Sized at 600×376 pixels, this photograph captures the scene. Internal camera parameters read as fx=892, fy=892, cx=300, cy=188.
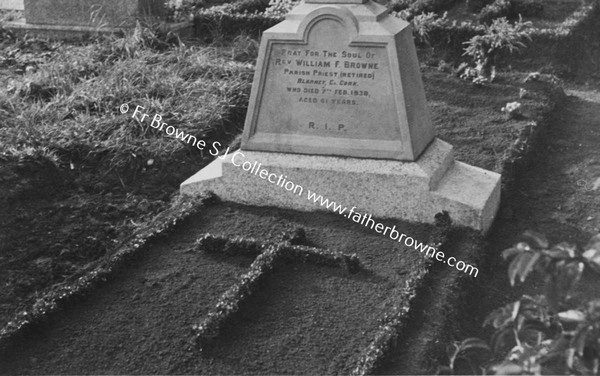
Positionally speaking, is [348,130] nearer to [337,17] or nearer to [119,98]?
[337,17]

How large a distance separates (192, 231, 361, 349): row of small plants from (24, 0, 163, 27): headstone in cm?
508

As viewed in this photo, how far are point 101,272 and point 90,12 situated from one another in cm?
564

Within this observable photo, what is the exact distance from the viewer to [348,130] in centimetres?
590

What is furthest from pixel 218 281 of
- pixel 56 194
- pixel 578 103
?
pixel 578 103

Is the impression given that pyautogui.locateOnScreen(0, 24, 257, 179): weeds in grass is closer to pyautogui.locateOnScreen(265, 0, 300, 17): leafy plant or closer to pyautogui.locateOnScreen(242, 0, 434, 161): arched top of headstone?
pyautogui.locateOnScreen(265, 0, 300, 17): leafy plant

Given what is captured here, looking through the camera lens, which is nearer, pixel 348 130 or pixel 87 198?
pixel 348 130

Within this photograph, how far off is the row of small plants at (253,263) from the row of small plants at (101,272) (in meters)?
0.35

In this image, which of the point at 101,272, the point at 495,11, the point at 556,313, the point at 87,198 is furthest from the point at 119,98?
the point at 556,313

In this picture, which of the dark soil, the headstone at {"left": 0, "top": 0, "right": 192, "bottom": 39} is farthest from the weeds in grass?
the headstone at {"left": 0, "top": 0, "right": 192, "bottom": 39}

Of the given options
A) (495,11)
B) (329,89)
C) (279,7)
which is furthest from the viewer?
(279,7)

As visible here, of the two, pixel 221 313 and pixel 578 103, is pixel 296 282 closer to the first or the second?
pixel 221 313

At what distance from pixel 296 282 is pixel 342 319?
48cm

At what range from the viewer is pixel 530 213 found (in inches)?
238

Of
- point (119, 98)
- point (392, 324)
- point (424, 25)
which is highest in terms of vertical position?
point (424, 25)
